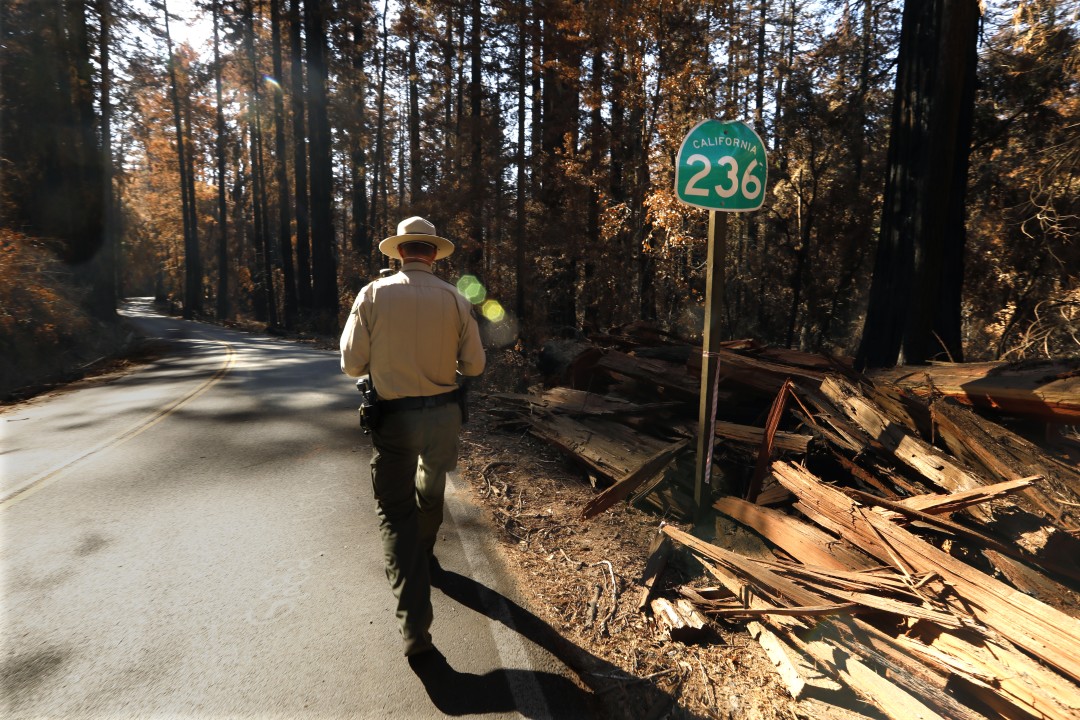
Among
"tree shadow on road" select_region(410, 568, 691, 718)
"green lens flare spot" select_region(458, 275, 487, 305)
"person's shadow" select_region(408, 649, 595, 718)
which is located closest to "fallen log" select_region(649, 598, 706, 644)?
"tree shadow on road" select_region(410, 568, 691, 718)

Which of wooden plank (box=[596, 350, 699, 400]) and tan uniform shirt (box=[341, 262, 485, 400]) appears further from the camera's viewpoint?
wooden plank (box=[596, 350, 699, 400])

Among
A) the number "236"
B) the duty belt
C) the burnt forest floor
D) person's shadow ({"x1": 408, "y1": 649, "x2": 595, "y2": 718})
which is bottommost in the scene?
person's shadow ({"x1": 408, "y1": 649, "x2": 595, "y2": 718})

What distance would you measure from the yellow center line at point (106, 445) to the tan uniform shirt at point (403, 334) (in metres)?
4.57

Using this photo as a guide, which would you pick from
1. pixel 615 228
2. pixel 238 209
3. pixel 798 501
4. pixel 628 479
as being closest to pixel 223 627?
pixel 628 479

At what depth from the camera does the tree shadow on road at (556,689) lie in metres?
3.09

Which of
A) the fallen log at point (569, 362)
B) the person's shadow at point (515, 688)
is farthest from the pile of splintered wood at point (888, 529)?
the fallen log at point (569, 362)

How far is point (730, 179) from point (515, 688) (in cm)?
393

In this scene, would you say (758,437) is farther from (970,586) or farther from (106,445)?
(106,445)

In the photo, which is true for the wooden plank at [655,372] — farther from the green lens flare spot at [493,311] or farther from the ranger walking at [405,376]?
the green lens flare spot at [493,311]

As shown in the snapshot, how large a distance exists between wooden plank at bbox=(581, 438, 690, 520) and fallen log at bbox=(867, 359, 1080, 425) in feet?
7.28

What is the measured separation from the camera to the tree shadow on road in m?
3.09

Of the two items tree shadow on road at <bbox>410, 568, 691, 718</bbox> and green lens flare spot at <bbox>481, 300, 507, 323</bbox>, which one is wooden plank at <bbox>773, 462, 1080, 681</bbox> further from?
green lens flare spot at <bbox>481, 300, 507, 323</bbox>

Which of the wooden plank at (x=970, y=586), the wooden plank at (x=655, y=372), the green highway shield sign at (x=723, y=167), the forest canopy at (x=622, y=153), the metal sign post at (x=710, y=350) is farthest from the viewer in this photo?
the forest canopy at (x=622, y=153)

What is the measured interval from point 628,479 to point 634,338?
3948 mm
